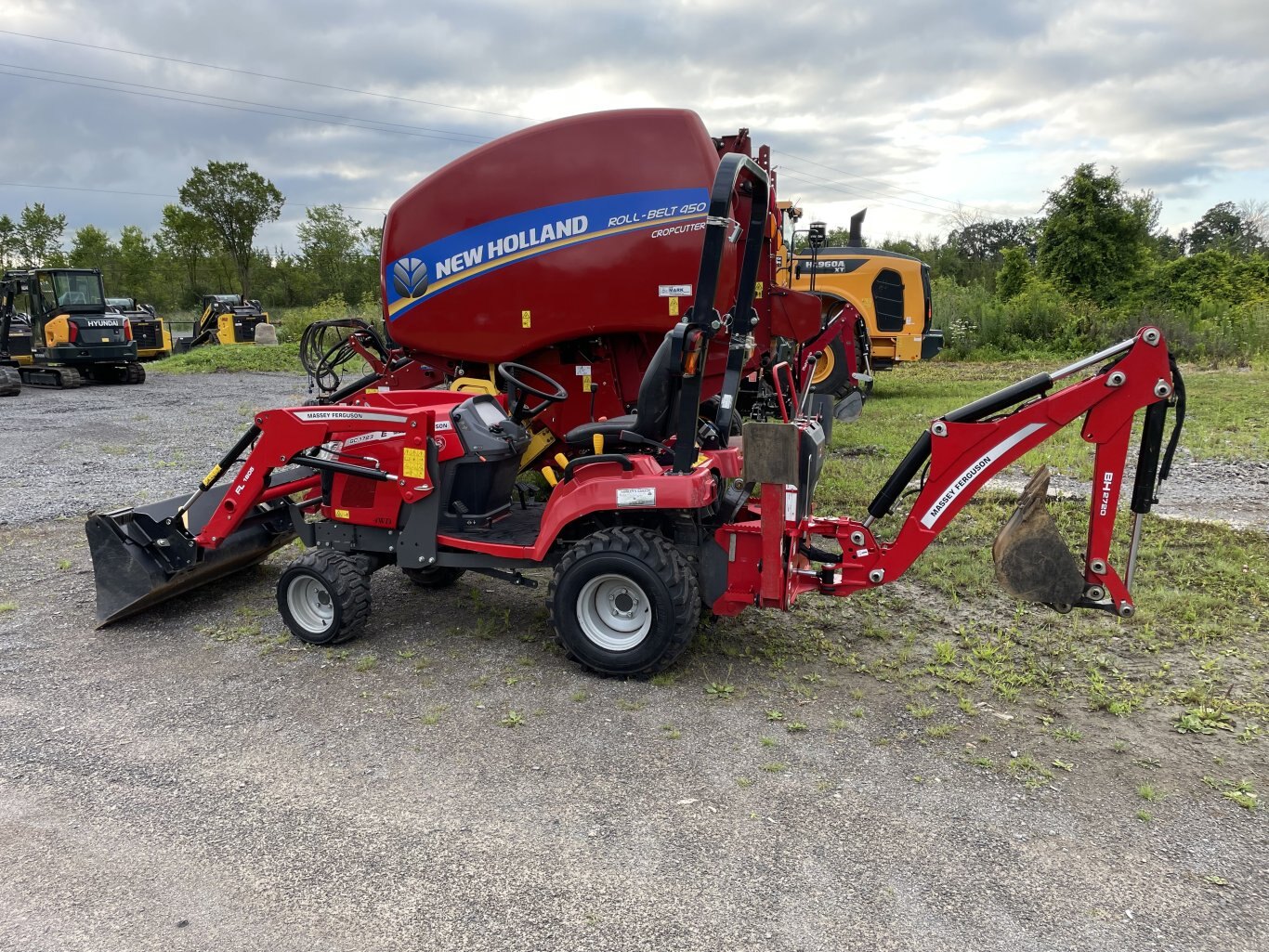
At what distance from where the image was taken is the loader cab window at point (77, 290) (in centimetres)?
1881

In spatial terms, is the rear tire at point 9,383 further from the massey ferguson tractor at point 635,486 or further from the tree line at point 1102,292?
the tree line at point 1102,292

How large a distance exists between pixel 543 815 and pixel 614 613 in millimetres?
1282

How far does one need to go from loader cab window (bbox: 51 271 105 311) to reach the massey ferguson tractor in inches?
659

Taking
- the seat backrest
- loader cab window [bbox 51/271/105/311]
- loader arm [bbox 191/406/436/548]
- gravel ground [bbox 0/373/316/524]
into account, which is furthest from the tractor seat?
loader cab window [bbox 51/271/105/311]

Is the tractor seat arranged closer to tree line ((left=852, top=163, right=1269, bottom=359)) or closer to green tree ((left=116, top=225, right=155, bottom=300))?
tree line ((left=852, top=163, right=1269, bottom=359))

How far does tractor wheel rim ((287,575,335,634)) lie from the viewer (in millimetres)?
4746

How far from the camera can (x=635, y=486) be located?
4113mm

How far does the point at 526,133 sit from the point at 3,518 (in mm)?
5288

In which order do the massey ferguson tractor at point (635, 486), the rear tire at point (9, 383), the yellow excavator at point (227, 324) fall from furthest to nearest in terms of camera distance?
the yellow excavator at point (227, 324), the rear tire at point (9, 383), the massey ferguson tractor at point (635, 486)

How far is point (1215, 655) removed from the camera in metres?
4.27

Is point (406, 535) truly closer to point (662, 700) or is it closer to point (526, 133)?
point (662, 700)

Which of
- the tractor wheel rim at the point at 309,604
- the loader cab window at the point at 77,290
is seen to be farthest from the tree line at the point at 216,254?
the tractor wheel rim at the point at 309,604

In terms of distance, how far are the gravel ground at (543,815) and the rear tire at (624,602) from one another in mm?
165

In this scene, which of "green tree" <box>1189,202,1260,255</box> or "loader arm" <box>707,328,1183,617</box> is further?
"green tree" <box>1189,202,1260,255</box>
